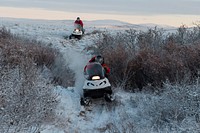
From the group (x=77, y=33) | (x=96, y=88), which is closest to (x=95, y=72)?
(x=96, y=88)

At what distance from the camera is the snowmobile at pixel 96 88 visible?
10.3 meters

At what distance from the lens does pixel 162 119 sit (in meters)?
8.66

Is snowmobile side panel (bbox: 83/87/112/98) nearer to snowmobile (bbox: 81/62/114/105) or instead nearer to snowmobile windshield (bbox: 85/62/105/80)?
snowmobile (bbox: 81/62/114/105)

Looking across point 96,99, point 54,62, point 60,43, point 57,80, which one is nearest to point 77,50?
point 60,43

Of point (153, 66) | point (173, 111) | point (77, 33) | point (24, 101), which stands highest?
point (153, 66)

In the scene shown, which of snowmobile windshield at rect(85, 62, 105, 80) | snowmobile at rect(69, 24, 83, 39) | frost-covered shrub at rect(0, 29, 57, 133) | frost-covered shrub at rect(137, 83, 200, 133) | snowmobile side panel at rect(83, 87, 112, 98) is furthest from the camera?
snowmobile at rect(69, 24, 83, 39)

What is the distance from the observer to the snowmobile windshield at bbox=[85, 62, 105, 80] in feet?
34.7

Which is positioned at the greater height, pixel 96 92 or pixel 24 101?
pixel 24 101

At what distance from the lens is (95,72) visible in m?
10.6

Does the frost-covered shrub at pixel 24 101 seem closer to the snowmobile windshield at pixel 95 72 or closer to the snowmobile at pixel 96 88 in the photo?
the snowmobile at pixel 96 88

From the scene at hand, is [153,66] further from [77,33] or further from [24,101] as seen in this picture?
[77,33]

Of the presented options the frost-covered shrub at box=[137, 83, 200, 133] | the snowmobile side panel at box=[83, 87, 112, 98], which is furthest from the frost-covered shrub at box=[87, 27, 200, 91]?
the snowmobile side panel at box=[83, 87, 112, 98]

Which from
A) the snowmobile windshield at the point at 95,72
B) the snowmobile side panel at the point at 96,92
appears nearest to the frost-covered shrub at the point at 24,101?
the snowmobile side panel at the point at 96,92

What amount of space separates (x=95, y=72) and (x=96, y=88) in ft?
1.91
